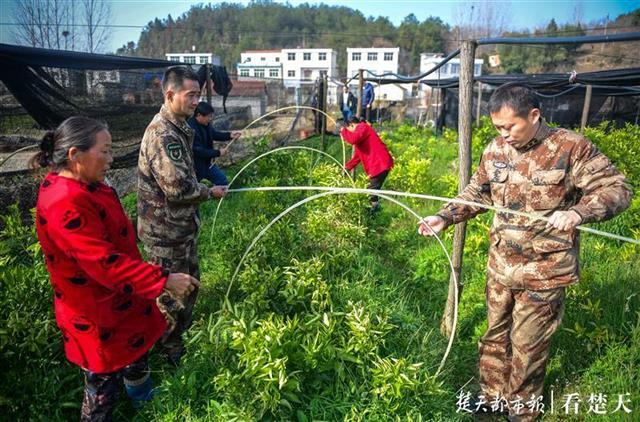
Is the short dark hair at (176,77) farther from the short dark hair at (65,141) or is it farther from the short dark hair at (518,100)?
the short dark hair at (518,100)

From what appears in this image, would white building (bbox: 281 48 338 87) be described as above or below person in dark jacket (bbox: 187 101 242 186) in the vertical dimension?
above

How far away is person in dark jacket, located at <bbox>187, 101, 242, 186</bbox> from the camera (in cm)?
511

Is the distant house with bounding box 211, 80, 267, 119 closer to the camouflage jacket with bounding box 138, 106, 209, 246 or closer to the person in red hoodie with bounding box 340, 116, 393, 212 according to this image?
the person in red hoodie with bounding box 340, 116, 393, 212

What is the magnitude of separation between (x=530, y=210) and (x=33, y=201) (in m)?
4.44

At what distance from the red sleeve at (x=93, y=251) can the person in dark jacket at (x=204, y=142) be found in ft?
10.4

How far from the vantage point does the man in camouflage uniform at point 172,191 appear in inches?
105

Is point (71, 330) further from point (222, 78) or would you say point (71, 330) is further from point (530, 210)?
point (222, 78)

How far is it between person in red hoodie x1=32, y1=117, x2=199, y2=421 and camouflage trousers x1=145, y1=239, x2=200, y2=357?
2.10ft

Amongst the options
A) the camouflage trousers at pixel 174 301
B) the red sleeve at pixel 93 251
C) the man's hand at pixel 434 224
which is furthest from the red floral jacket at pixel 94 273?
the man's hand at pixel 434 224

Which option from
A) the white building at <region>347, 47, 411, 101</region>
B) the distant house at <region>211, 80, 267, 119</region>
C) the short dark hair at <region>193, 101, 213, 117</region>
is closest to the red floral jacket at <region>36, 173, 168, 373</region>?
the short dark hair at <region>193, 101, 213, 117</region>

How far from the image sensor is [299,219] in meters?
5.02

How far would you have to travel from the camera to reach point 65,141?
1920mm

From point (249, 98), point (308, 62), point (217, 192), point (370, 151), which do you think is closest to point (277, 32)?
point (308, 62)

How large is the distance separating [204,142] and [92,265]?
11.9 feet
